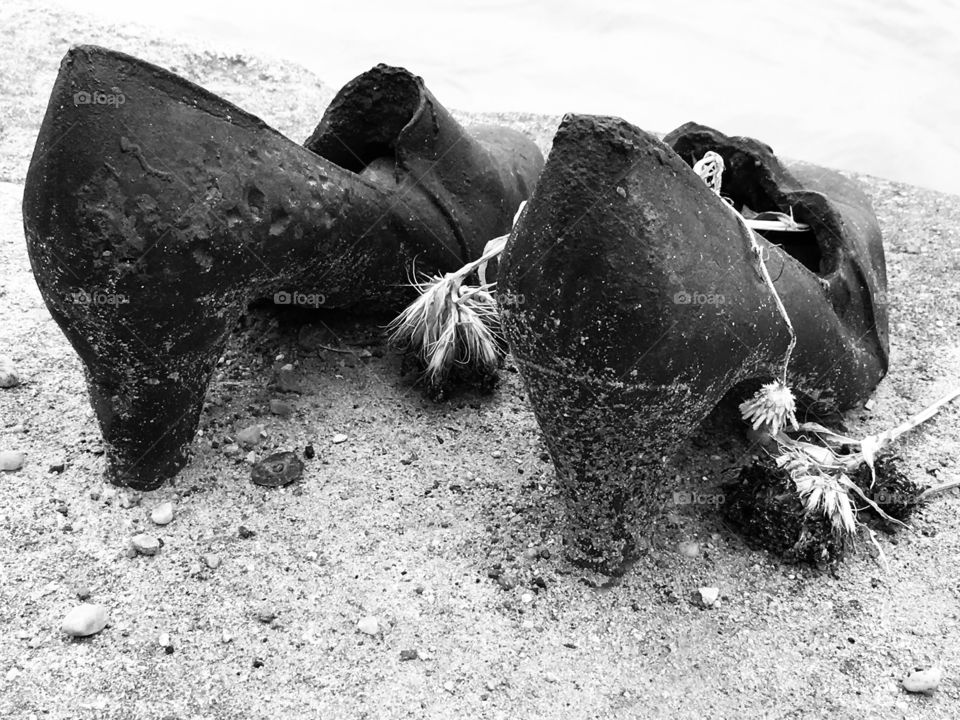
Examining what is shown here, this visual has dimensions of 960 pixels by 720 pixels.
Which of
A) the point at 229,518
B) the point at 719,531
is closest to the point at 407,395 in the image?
the point at 229,518

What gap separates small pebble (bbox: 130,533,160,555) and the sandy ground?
0.02 meters

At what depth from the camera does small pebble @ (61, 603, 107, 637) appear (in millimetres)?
968

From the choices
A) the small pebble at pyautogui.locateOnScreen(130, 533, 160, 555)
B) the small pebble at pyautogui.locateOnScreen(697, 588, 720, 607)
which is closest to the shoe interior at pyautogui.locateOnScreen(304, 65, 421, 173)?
the small pebble at pyautogui.locateOnScreen(130, 533, 160, 555)

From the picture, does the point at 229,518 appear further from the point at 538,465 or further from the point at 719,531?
the point at 719,531

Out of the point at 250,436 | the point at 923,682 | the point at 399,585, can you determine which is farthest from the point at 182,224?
the point at 923,682

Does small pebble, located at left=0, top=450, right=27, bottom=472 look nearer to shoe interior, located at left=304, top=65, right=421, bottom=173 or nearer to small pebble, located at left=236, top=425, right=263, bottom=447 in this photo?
small pebble, located at left=236, top=425, right=263, bottom=447

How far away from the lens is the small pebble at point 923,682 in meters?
0.97

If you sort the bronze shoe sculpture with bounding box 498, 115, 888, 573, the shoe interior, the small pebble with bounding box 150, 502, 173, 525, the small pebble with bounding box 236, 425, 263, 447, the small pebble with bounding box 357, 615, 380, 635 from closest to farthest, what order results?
the bronze shoe sculpture with bounding box 498, 115, 888, 573 < the small pebble with bounding box 357, 615, 380, 635 < the small pebble with bounding box 150, 502, 173, 525 < the small pebble with bounding box 236, 425, 263, 447 < the shoe interior

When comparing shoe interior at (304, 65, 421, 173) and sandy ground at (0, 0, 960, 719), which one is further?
shoe interior at (304, 65, 421, 173)

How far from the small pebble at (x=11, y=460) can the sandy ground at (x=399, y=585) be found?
0.02m

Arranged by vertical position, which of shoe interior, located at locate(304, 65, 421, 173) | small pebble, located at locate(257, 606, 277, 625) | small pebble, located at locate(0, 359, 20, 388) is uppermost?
shoe interior, located at locate(304, 65, 421, 173)

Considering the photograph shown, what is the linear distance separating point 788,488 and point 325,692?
61 cm

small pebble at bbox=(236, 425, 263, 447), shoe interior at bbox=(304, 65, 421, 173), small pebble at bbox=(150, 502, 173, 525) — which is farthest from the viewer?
shoe interior at bbox=(304, 65, 421, 173)

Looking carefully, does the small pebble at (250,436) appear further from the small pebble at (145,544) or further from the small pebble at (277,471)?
the small pebble at (145,544)
